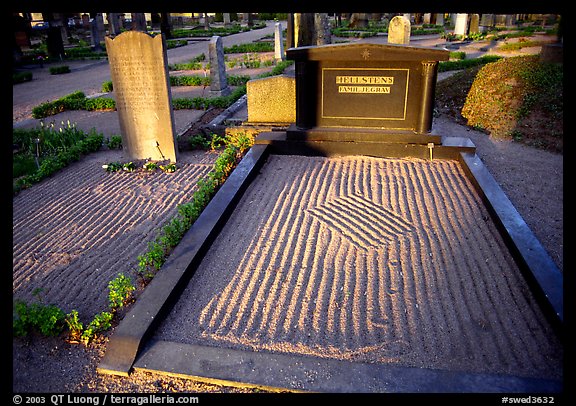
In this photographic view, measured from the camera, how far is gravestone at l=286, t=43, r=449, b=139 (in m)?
6.12

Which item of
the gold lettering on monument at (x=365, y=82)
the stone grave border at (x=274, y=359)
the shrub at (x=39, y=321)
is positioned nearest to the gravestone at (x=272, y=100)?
the gold lettering on monument at (x=365, y=82)

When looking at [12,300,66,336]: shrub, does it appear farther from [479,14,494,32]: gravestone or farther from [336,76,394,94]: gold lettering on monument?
[479,14,494,32]: gravestone

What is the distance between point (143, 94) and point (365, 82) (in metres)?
3.62

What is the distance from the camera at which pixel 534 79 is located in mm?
8984

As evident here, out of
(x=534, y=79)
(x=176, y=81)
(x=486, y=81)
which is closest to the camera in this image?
(x=534, y=79)

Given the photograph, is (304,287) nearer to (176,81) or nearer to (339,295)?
(339,295)

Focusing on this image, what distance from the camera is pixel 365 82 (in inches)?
253

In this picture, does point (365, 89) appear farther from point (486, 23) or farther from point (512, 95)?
point (486, 23)

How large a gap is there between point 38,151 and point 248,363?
6809 mm

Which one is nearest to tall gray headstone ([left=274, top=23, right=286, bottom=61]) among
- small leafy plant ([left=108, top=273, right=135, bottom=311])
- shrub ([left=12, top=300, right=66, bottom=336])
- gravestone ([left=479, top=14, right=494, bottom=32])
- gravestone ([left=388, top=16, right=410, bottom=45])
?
gravestone ([left=388, top=16, right=410, bottom=45])

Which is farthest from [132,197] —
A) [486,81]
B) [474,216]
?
[486,81]

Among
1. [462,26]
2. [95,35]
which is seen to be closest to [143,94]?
[462,26]
